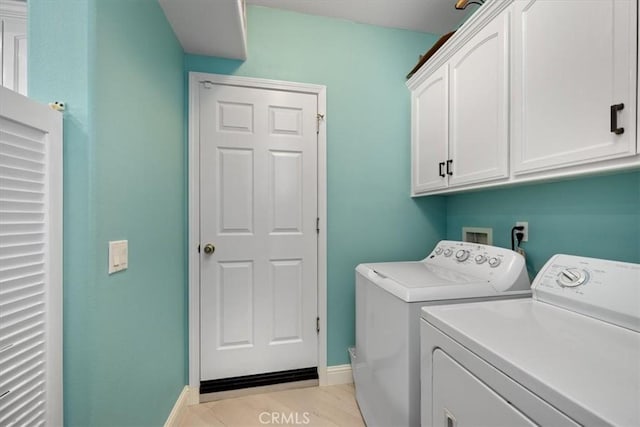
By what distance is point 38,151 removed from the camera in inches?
30.5

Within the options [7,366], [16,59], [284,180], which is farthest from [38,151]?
[284,180]

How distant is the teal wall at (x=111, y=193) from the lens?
34.2 inches

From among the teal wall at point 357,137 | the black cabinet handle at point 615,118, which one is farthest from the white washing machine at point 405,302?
the black cabinet handle at point 615,118

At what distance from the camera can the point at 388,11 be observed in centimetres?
192

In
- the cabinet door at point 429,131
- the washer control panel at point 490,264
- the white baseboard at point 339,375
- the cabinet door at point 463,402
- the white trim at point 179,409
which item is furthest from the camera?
the white baseboard at point 339,375

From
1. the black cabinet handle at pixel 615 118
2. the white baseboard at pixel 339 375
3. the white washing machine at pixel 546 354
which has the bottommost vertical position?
the white baseboard at pixel 339 375

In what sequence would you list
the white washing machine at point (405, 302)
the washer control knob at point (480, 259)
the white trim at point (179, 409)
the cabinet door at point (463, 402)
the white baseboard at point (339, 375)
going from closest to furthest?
the cabinet door at point (463, 402), the white washing machine at point (405, 302), the washer control knob at point (480, 259), the white trim at point (179, 409), the white baseboard at point (339, 375)

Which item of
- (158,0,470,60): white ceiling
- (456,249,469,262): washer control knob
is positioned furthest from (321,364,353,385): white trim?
(158,0,470,60): white ceiling

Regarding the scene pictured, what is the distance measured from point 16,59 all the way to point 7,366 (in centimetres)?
134

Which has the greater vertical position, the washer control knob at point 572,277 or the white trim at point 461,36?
the white trim at point 461,36

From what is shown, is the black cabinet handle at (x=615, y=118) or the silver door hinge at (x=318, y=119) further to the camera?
the silver door hinge at (x=318, y=119)

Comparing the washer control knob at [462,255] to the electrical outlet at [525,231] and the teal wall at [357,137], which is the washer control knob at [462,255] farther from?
the teal wall at [357,137]

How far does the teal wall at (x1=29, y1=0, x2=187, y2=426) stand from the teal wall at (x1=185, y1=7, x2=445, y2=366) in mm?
861

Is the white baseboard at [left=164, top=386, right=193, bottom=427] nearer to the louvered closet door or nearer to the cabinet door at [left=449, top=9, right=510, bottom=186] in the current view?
the louvered closet door
